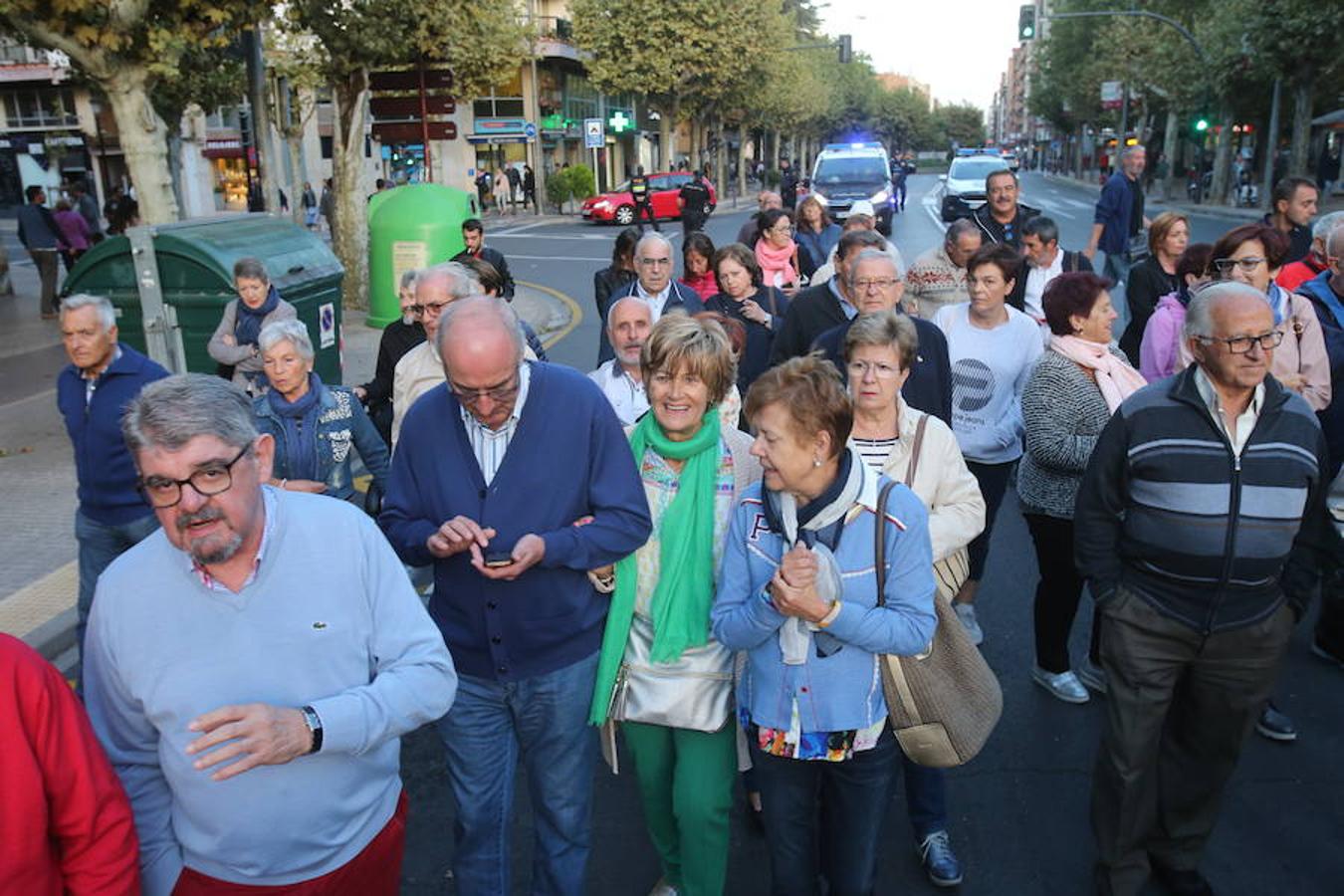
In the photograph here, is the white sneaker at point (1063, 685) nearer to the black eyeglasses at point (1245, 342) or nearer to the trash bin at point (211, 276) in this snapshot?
the black eyeglasses at point (1245, 342)

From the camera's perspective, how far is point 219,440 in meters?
1.97

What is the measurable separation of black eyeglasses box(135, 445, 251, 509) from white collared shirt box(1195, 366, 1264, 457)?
2.58 meters

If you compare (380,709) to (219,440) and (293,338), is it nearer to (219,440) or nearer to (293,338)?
(219,440)

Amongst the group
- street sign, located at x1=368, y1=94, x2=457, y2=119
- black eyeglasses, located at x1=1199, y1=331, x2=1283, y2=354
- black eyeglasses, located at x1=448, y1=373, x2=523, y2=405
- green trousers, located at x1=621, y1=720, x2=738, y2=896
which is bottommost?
green trousers, located at x1=621, y1=720, x2=738, y2=896

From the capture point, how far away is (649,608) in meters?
2.95

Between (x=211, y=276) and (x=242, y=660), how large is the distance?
21.7 feet

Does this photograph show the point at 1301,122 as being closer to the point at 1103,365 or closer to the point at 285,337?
the point at 1103,365

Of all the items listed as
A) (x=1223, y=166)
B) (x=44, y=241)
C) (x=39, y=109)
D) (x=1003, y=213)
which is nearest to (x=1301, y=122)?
(x=1223, y=166)

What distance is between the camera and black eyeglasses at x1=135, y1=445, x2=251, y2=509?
1.95 meters

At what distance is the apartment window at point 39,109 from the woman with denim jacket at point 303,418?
52158 mm

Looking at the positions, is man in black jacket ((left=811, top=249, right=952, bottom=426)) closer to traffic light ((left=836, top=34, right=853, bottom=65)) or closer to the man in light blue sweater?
the man in light blue sweater

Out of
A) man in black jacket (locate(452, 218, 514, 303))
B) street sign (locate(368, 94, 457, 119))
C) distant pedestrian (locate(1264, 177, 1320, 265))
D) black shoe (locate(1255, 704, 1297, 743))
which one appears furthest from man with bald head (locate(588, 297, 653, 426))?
street sign (locate(368, 94, 457, 119))

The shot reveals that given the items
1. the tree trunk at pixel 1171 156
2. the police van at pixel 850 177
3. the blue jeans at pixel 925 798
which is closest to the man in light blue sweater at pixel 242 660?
the blue jeans at pixel 925 798

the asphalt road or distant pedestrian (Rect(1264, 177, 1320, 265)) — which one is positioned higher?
distant pedestrian (Rect(1264, 177, 1320, 265))
